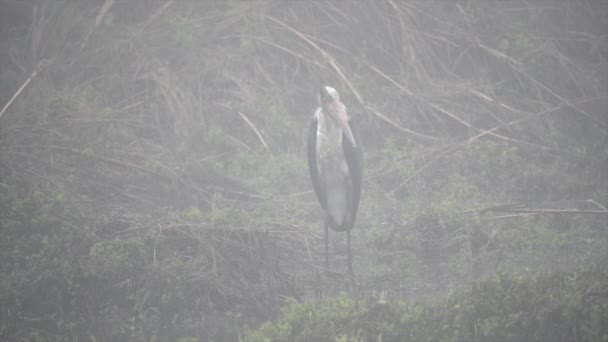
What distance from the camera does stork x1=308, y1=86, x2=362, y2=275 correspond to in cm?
562

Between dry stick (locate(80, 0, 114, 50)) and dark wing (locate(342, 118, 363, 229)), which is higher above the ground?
dry stick (locate(80, 0, 114, 50))

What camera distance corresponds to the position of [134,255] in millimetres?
5117

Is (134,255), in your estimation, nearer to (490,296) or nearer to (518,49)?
(490,296)

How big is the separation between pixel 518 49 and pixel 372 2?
2163 mm

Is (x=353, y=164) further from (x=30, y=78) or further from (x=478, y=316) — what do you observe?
(x=30, y=78)

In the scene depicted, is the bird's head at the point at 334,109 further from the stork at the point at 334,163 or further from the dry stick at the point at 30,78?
the dry stick at the point at 30,78

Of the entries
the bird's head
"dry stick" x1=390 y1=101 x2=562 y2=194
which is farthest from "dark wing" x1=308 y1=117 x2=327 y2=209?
"dry stick" x1=390 y1=101 x2=562 y2=194

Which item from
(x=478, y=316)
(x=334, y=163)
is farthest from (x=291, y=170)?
(x=478, y=316)

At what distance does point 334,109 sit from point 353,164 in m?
0.53

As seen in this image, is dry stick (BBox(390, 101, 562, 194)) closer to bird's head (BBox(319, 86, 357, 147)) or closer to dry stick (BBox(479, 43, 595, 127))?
dry stick (BBox(479, 43, 595, 127))

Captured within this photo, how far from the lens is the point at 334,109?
557 centimetres

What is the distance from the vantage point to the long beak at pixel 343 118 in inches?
212

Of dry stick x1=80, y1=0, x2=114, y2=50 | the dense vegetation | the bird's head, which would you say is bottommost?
the dense vegetation

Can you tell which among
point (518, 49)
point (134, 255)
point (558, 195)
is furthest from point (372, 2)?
point (134, 255)
